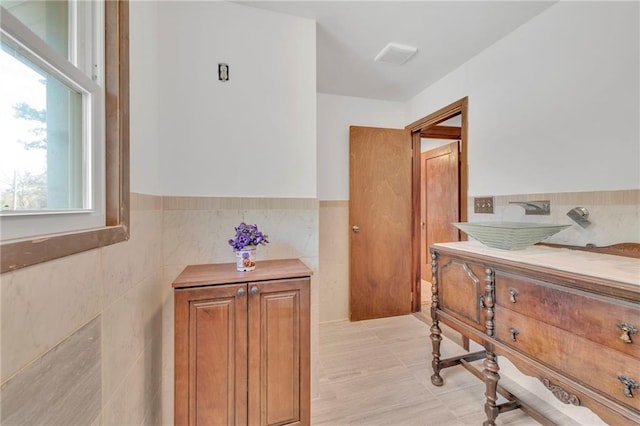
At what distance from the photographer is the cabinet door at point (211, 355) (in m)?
1.17

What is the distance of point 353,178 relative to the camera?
9.18ft

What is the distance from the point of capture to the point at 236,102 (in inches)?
61.3

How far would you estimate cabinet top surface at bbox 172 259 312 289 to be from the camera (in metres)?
1.21

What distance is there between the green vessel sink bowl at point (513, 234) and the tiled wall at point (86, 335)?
185cm

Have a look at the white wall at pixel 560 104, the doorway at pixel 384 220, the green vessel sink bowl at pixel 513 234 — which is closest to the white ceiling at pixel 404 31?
the white wall at pixel 560 104

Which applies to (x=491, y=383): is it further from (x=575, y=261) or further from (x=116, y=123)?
(x=116, y=123)

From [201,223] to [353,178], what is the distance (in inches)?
68.6

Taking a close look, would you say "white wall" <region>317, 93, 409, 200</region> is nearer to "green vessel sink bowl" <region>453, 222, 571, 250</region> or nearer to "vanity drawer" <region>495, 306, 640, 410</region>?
"green vessel sink bowl" <region>453, 222, 571, 250</region>

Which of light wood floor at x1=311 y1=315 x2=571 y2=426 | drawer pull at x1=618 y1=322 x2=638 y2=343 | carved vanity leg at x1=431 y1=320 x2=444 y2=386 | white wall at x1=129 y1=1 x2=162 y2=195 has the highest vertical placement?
white wall at x1=129 y1=1 x2=162 y2=195

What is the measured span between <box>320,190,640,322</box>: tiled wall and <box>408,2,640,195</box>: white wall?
0.19ft

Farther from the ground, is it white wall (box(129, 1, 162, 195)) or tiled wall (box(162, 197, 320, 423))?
white wall (box(129, 1, 162, 195))

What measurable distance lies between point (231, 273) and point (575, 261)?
165cm

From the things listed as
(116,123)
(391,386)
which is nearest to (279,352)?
(391,386)

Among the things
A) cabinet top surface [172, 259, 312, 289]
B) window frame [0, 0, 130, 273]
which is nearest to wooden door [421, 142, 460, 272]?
cabinet top surface [172, 259, 312, 289]
